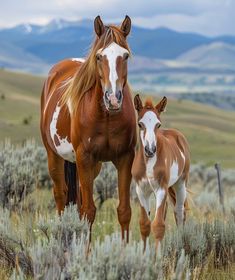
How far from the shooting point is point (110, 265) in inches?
170

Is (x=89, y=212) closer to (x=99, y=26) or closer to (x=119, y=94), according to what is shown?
(x=119, y=94)

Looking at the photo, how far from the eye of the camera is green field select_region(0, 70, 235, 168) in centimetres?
4612

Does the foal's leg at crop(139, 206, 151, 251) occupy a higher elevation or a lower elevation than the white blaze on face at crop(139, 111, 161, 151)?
lower

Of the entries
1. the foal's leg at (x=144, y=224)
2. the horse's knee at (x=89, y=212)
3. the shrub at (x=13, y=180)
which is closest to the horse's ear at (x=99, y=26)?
the horse's knee at (x=89, y=212)

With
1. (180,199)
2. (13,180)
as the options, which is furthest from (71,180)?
(13,180)

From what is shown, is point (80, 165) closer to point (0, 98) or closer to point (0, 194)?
point (0, 194)

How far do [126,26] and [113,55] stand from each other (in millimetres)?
568

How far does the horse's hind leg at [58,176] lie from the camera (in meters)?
8.12

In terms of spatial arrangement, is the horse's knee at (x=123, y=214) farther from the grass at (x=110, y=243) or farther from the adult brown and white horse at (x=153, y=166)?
the grass at (x=110, y=243)

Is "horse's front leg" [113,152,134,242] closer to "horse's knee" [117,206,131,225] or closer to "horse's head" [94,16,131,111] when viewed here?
"horse's knee" [117,206,131,225]

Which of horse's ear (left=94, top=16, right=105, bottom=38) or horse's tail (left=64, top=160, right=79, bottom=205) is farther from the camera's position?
horse's tail (left=64, top=160, right=79, bottom=205)

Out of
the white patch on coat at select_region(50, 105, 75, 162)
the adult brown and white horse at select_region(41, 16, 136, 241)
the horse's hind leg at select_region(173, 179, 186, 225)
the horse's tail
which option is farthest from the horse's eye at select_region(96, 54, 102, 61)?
the horse's tail

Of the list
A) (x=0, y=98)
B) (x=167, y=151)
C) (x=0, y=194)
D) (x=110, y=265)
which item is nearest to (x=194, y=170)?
(x=0, y=194)

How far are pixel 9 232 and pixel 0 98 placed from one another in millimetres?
63625
